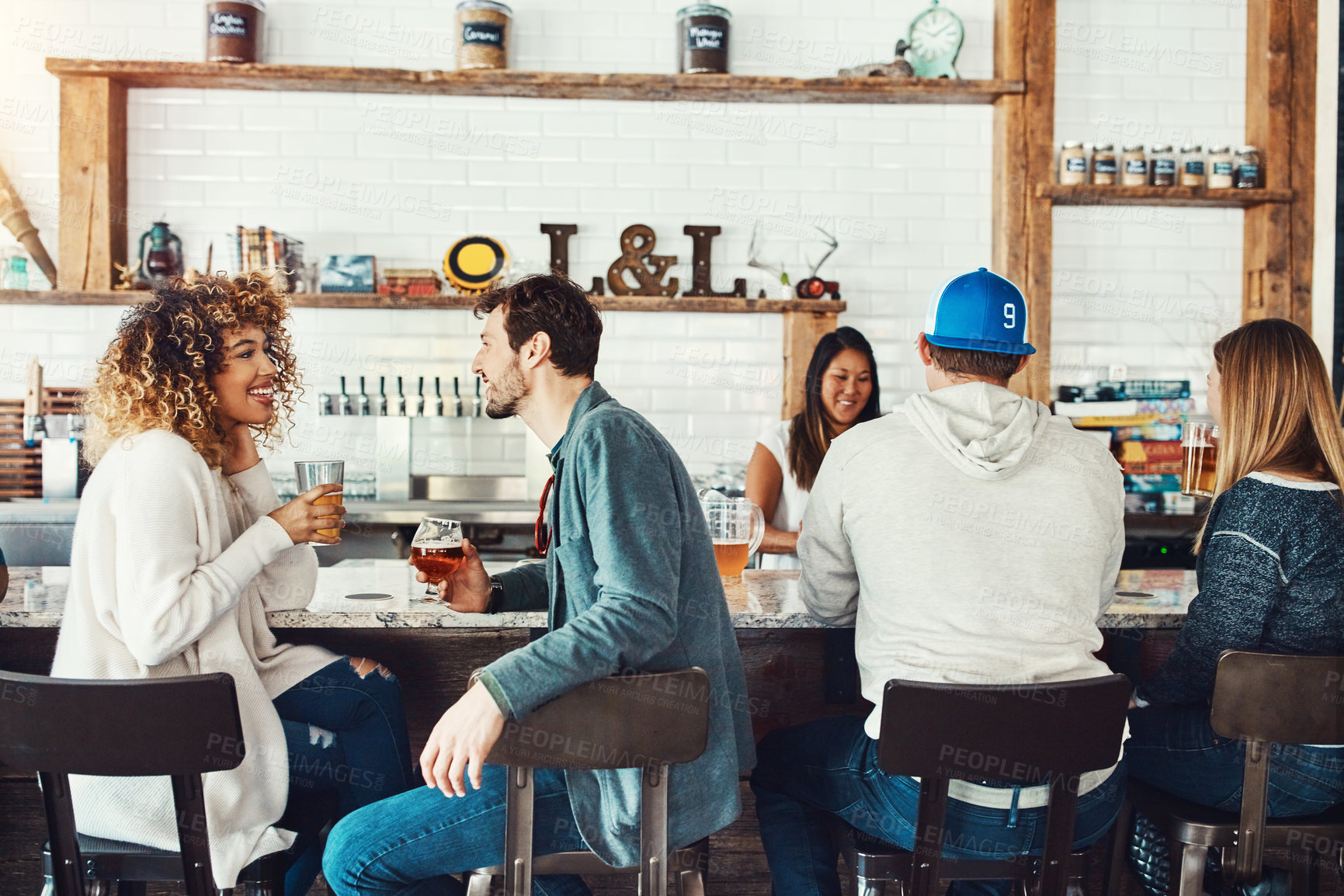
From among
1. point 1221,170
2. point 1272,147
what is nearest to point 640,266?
point 1221,170

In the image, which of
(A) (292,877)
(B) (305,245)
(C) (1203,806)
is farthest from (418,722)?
(B) (305,245)

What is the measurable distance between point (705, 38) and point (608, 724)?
3725 millimetres

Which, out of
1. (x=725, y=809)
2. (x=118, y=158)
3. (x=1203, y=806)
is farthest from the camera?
(x=118, y=158)

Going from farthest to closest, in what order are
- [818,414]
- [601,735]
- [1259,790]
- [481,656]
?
[818,414] < [481,656] < [1259,790] < [601,735]

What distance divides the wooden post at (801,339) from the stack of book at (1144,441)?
1.06 metres

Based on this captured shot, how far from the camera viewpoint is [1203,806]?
5.81 feet

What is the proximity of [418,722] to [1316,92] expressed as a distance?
4572mm

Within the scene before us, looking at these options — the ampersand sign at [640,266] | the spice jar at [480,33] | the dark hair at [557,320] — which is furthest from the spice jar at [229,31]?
the dark hair at [557,320]

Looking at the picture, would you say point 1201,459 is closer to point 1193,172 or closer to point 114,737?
point 114,737

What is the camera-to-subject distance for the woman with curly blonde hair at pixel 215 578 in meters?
1.59

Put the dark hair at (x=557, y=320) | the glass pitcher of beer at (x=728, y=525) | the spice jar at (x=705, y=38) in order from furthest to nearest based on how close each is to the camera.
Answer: the spice jar at (x=705, y=38) < the glass pitcher of beer at (x=728, y=525) < the dark hair at (x=557, y=320)

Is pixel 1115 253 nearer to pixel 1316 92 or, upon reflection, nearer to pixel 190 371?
pixel 1316 92

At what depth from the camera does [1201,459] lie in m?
2.15

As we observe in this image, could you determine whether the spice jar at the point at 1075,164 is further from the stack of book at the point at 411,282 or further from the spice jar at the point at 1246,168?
the stack of book at the point at 411,282
